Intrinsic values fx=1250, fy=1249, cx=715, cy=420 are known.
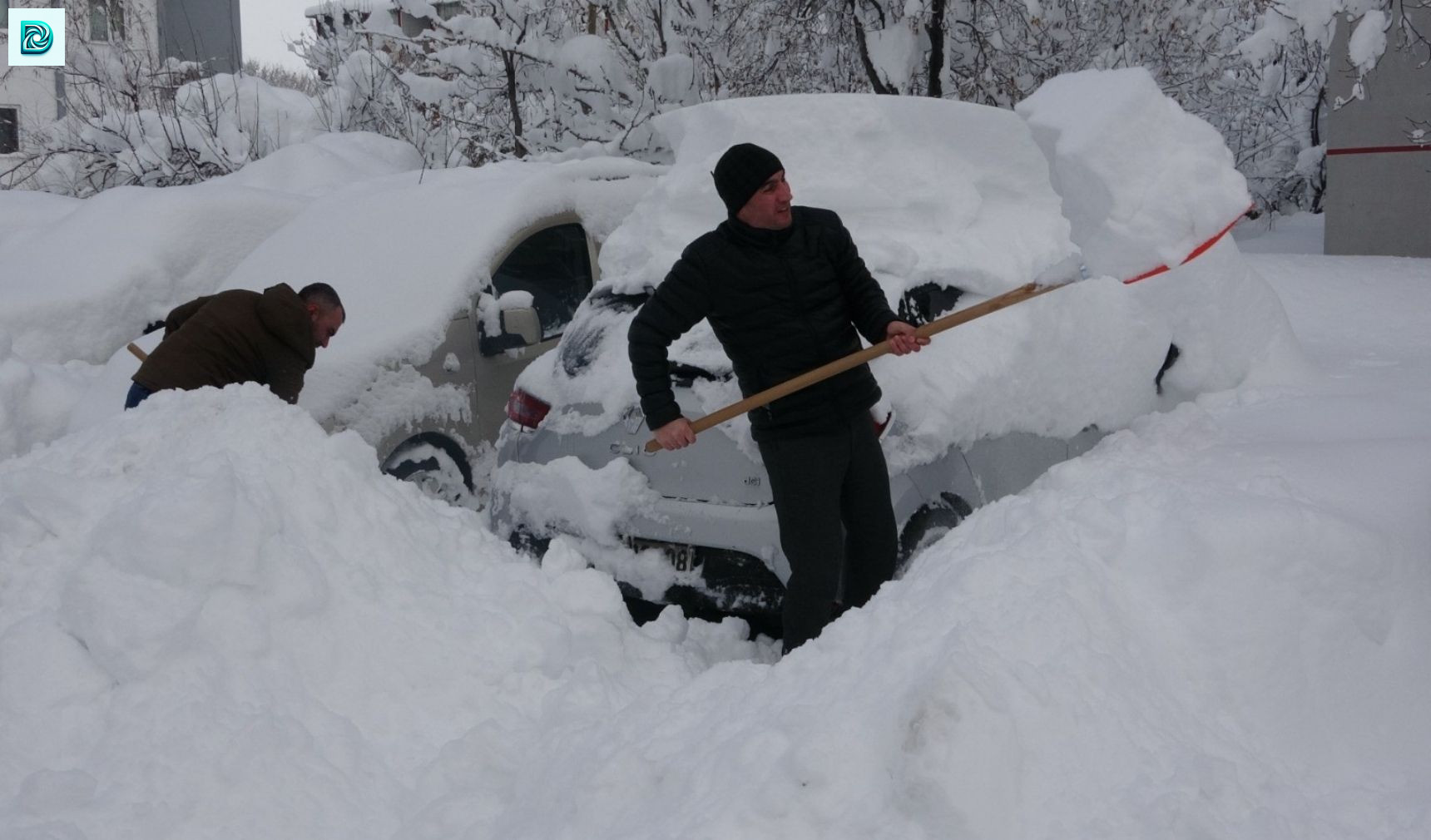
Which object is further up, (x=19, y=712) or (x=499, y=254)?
(x=499, y=254)

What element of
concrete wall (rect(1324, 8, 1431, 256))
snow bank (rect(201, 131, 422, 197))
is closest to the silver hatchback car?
snow bank (rect(201, 131, 422, 197))

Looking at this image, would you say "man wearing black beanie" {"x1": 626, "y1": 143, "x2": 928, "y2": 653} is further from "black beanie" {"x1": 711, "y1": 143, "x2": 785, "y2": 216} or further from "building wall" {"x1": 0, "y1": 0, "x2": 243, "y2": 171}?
"building wall" {"x1": 0, "y1": 0, "x2": 243, "y2": 171}

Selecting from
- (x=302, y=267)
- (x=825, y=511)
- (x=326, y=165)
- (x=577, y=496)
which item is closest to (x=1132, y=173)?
(x=825, y=511)

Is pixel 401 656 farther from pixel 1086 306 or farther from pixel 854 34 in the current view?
pixel 854 34

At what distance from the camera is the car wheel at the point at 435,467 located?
5.36m

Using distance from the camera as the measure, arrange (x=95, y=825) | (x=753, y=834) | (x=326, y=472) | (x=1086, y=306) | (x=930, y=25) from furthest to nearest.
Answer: (x=930, y=25) → (x=1086, y=306) → (x=326, y=472) → (x=95, y=825) → (x=753, y=834)

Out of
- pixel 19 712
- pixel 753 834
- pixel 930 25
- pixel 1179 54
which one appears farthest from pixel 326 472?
pixel 1179 54

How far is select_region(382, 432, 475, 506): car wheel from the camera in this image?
5.36 metres

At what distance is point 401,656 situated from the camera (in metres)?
3.27

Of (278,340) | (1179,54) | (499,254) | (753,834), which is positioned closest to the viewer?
(753,834)

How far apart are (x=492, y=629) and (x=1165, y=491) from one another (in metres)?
1.80

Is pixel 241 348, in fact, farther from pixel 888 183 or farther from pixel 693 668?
pixel 888 183

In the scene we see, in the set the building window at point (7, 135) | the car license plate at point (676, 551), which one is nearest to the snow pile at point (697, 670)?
the car license plate at point (676, 551)

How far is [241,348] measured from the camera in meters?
4.80
